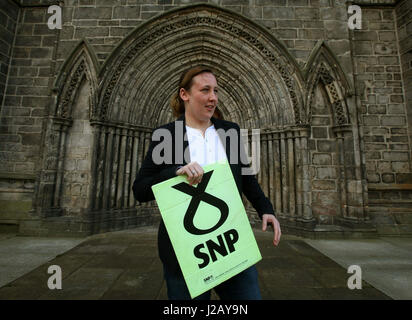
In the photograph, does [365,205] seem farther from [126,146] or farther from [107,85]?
[107,85]

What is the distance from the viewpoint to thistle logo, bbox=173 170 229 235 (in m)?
1.00

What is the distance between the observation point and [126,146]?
541 cm

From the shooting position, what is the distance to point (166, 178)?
106 centimetres

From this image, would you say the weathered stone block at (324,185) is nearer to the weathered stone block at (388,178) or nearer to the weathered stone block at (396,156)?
the weathered stone block at (388,178)

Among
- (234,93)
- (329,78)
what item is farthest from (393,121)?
(234,93)

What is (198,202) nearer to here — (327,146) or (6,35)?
(327,146)

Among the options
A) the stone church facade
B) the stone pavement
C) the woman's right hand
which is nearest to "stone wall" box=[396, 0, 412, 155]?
the stone church facade

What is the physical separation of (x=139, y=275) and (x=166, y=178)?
85.7 inches

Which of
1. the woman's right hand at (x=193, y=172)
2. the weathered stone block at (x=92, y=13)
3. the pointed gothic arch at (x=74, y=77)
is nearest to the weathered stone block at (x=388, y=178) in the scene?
the woman's right hand at (x=193, y=172)

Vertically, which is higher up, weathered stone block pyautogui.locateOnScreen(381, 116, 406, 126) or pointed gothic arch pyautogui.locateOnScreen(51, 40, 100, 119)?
pointed gothic arch pyautogui.locateOnScreen(51, 40, 100, 119)

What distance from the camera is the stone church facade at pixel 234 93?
4.88 metres

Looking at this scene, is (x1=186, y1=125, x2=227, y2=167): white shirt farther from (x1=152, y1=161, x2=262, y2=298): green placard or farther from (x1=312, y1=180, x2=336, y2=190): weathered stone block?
(x1=312, y1=180, x2=336, y2=190): weathered stone block

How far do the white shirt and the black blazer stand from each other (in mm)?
41
